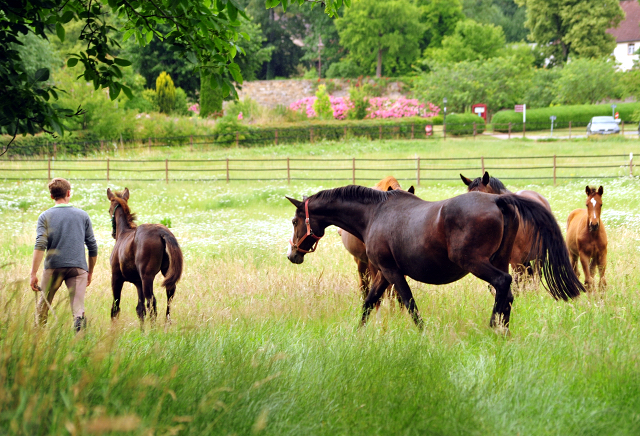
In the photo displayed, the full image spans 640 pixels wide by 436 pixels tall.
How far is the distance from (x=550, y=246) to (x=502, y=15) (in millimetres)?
73653

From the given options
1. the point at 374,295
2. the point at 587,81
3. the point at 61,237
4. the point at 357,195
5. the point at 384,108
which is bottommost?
the point at 374,295

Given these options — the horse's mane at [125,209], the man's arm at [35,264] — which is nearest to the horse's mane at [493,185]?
the horse's mane at [125,209]

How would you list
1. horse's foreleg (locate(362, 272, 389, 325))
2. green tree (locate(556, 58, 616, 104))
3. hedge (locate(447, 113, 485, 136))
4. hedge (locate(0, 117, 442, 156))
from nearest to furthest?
horse's foreleg (locate(362, 272, 389, 325)) → hedge (locate(0, 117, 442, 156)) → hedge (locate(447, 113, 485, 136)) → green tree (locate(556, 58, 616, 104))

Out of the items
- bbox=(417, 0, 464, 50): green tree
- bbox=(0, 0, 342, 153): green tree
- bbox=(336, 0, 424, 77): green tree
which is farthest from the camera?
bbox=(417, 0, 464, 50): green tree

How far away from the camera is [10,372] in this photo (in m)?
3.01

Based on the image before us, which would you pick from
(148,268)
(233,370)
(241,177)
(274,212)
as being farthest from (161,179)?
(233,370)

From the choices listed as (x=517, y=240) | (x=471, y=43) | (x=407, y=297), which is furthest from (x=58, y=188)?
(x=471, y=43)

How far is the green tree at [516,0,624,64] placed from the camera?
50.3 meters

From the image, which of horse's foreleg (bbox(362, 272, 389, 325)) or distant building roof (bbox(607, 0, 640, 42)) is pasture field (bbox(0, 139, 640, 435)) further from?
distant building roof (bbox(607, 0, 640, 42))

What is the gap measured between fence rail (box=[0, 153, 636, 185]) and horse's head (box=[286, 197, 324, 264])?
1486 centimetres

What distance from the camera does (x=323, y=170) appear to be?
24797 millimetres

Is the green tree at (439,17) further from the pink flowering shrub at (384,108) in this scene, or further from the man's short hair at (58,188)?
the man's short hair at (58,188)

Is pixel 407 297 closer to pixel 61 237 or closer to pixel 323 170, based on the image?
pixel 61 237

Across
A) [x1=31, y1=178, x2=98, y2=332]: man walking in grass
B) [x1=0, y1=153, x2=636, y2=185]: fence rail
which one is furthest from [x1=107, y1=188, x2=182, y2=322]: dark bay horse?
[x1=0, y1=153, x2=636, y2=185]: fence rail
